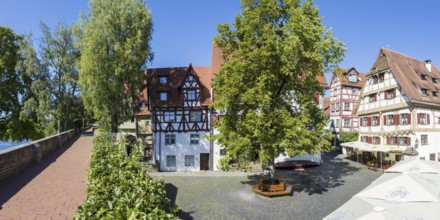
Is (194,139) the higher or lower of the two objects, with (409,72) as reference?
lower

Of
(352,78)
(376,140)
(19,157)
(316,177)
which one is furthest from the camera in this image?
(352,78)

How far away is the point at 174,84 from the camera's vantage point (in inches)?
1253

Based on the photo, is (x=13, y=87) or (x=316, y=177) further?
(x=13, y=87)

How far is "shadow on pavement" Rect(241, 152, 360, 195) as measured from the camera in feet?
62.8

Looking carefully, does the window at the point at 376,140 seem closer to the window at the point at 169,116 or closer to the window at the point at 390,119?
the window at the point at 390,119

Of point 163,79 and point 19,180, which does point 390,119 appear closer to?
point 163,79

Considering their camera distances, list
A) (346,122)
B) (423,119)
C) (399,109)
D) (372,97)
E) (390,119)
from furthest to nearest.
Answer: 1. (346,122)
2. (372,97)
3. (390,119)
4. (399,109)
5. (423,119)

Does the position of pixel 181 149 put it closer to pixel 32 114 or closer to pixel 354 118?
pixel 32 114

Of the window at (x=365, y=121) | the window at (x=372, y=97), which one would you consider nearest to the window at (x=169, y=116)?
the window at (x=365, y=121)

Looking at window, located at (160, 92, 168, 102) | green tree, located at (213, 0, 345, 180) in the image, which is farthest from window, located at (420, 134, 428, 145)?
window, located at (160, 92, 168, 102)

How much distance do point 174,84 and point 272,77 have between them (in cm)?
1729

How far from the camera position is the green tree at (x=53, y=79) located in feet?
101

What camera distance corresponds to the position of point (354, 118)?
134 feet

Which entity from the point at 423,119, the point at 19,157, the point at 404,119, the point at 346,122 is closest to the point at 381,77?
the point at 404,119
